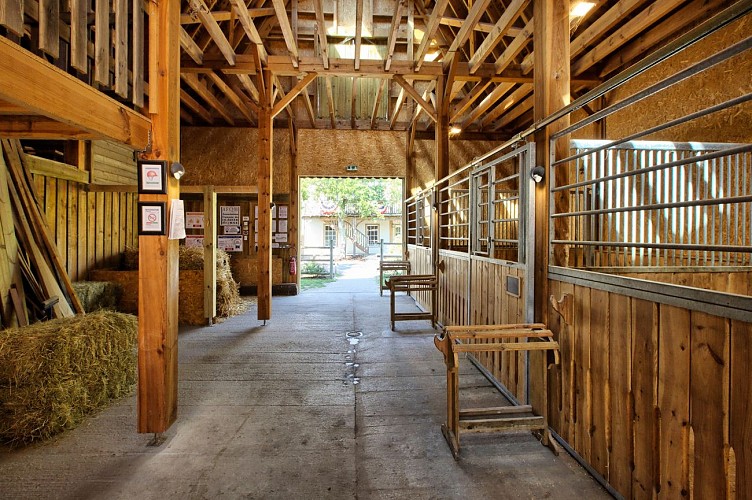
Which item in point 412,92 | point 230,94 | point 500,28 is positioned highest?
point 230,94

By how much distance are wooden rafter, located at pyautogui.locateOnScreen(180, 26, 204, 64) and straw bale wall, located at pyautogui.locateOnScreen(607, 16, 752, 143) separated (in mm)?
6879

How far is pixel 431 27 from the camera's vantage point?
4684 mm

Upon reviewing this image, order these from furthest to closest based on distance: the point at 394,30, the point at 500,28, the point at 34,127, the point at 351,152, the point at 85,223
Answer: the point at 351,152
the point at 85,223
the point at 500,28
the point at 394,30
the point at 34,127

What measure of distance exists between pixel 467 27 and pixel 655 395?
4643 millimetres

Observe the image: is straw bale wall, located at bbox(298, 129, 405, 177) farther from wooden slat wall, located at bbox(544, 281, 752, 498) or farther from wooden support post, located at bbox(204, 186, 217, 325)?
wooden slat wall, located at bbox(544, 281, 752, 498)

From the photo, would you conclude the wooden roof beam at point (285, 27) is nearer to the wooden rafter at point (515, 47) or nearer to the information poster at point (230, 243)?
the wooden rafter at point (515, 47)

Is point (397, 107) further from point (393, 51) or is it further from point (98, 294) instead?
point (98, 294)

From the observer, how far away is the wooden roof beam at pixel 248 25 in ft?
13.7

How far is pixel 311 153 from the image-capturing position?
922cm

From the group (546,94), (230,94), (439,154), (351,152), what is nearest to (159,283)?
(546,94)

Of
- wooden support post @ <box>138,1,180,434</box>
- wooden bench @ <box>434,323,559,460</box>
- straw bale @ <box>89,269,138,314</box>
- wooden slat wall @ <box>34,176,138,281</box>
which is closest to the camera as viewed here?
wooden bench @ <box>434,323,559,460</box>

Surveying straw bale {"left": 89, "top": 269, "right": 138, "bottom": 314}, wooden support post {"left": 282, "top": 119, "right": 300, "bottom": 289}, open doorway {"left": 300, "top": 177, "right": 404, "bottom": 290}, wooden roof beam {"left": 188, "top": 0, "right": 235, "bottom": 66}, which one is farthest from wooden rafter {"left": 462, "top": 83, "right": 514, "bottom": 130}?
open doorway {"left": 300, "top": 177, "right": 404, "bottom": 290}

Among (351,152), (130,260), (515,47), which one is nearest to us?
(515,47)

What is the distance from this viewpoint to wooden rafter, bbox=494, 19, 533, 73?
502cm
